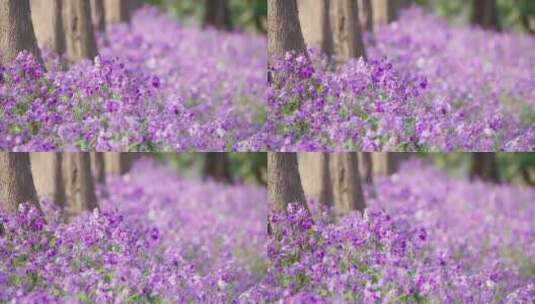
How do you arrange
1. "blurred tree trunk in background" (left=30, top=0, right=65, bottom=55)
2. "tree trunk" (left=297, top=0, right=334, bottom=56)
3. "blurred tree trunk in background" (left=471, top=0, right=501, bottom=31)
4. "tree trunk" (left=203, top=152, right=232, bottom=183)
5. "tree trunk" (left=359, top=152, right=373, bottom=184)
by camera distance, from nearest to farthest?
"tree trunk" (left=297, top=0, right=334, bottom=56) < "blurred tree trunk in background" (left=30, top=0, right=65, bottom=55) < "tree trunk" (left=359, top=152, right=373, bottom=184) < "blurred tree trunk in background" (left=471, top=0, right=501, bottom=31) < "tree trunk" (left=203, top=152, right=232, bottom=183)

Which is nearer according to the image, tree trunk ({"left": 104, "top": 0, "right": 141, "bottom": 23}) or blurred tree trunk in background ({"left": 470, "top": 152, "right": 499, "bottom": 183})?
tree trunk ({"left": 104, "top": 0, "right": 141, "bottom": 23})

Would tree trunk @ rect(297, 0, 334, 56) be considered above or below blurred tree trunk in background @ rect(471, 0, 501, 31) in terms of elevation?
below

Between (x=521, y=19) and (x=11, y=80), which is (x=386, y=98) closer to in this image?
(x=11, y=80)

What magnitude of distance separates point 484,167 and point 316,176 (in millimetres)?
8388

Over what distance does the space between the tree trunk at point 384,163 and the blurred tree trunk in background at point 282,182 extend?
2.85 meters

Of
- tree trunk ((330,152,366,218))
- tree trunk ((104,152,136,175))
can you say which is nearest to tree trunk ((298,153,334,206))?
tree trunk ((330,152,366,218))

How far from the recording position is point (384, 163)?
11516 mm

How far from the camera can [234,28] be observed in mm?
12547

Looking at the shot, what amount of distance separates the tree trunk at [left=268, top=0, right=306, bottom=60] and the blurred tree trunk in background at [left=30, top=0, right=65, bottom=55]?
6.29 feet

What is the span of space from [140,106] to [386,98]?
2.21 m

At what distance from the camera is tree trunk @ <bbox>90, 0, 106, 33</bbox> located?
908 cm

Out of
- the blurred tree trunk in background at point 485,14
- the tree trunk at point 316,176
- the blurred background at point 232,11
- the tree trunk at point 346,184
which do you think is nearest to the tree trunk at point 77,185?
the tree trunk at point 316,176

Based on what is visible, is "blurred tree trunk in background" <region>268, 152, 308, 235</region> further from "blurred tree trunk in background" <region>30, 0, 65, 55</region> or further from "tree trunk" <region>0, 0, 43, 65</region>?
"tree trunk" <region>0, 0, 43, 65</region>

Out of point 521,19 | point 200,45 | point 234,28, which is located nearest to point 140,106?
point 200,45
